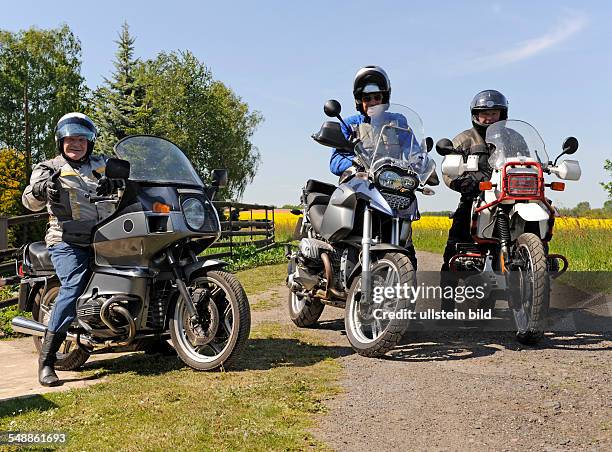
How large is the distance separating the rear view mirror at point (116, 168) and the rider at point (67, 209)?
211 millimetres

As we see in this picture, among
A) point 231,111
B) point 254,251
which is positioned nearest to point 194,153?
point 231,111

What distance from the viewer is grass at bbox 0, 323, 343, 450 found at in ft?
11.7

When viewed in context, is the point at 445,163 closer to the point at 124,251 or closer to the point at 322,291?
the point at 322,291

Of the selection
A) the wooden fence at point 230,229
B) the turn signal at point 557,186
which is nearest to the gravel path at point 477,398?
the turn signal at point 557,186

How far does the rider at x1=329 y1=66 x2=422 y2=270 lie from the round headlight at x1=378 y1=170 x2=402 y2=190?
0.30 meters

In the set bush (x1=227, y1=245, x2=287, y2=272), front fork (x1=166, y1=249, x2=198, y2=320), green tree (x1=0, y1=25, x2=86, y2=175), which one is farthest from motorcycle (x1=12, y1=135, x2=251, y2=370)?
green tree (x1=0, y1=25, x2=86, y2=175)

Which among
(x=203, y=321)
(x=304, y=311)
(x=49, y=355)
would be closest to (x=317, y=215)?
(x=304, y=311)

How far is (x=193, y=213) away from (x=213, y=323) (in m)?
0.86

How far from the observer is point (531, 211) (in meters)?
5.79

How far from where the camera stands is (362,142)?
19.9 ft

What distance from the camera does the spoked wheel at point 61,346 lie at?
553 centimetres

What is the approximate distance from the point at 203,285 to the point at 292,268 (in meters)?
1.99

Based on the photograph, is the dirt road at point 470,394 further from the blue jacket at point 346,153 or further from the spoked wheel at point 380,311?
the blue jacket at point 346,153

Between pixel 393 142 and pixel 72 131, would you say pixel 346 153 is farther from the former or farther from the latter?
pixel 72 131
